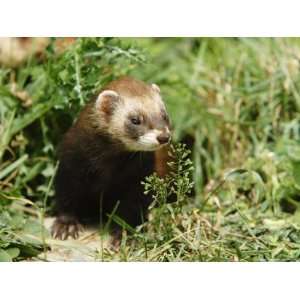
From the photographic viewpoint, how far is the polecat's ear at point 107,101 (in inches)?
151

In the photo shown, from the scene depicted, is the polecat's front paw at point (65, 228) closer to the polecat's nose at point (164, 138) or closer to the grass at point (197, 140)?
the grass at point (197, 140)

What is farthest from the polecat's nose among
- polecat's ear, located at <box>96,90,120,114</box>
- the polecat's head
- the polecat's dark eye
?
polecat's ear, located at <box>96,90,120,114</box>

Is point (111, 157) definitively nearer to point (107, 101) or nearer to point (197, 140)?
point (107, 101)

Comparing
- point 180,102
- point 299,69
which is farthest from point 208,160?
point 299,69

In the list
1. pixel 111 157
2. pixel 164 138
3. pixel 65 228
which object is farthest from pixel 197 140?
pixel 164 138

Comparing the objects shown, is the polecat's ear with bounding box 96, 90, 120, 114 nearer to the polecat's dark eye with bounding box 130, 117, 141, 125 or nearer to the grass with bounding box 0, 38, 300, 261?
the polecat's dark eye with bounding box 130, 117, 141, 125

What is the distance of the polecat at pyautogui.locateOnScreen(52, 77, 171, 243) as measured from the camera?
377 cm

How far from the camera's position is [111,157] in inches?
157

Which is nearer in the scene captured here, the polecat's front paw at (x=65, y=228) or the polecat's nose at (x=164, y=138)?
the polecat's nose at (x=164, y=138)

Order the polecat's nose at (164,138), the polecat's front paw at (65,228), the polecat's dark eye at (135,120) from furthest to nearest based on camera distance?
the polecat's front paw at (65,228) → the polecat's dark eye at (135,120) → the polecat's nose at (164,138)

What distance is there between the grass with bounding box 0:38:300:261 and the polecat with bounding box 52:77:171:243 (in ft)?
0.54

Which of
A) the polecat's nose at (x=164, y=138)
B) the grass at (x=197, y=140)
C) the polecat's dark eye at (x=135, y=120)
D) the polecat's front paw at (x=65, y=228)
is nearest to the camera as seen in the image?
the polecat's nose at (x=164, y=138)

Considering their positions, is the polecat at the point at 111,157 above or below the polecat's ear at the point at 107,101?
below

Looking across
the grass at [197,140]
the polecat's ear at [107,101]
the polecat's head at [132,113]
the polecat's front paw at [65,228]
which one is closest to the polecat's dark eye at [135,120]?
the polecat's head at [132,113]
